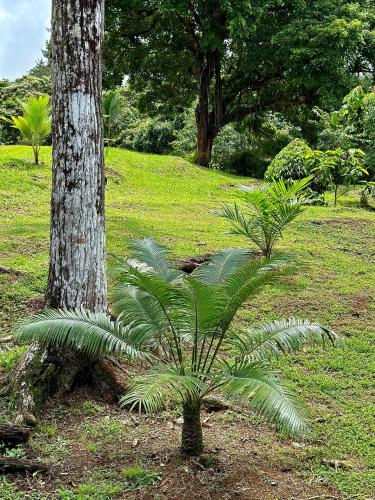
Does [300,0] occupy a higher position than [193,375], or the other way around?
[300,0]

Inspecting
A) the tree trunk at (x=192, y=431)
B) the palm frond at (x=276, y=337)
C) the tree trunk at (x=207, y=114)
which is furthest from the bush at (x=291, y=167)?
the tree trunk at (x=192, y=431)

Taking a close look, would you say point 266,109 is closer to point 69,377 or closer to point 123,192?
point 123,192

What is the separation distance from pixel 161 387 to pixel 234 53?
19224 millimetres

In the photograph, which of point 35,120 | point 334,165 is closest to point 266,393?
point 334,165

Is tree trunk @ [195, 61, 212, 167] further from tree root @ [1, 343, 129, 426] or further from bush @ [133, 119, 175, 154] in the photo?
tree root @ [1, 343, 129, 426]

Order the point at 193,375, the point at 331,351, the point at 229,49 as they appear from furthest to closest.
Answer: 1. the point at 229,49
2. the point at 331,351
3. the point at 193,375

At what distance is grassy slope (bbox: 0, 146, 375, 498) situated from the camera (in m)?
4.32

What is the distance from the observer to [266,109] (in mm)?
21938

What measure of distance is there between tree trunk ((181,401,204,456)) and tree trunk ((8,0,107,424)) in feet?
3.60

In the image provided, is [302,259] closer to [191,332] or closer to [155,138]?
[191,332]

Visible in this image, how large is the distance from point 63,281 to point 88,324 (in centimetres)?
73

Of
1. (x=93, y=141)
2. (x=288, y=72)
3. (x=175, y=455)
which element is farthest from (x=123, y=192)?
(x=175, y=455)

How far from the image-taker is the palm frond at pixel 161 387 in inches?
113

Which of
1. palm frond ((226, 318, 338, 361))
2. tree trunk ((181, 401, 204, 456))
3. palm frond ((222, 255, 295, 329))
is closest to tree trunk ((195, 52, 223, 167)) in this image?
palm frond ((226, 318, 338, 361))
